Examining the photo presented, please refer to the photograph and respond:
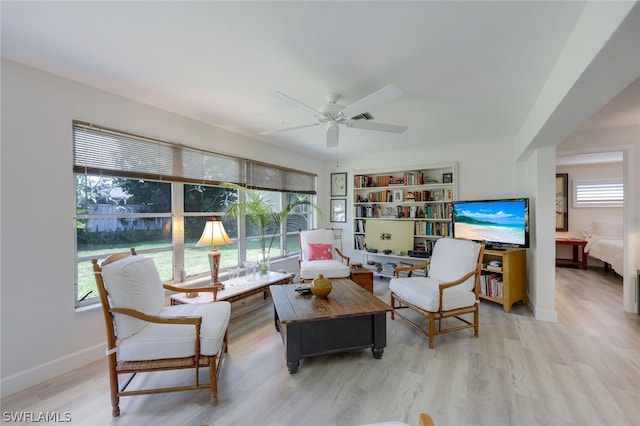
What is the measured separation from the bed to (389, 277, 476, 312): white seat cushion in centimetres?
367

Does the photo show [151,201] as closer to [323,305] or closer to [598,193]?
[323,305]

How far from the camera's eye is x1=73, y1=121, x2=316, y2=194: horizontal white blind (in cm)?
229

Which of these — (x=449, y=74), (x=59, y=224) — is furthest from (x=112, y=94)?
(x=449, y=74)

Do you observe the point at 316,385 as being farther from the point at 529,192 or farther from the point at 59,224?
the point at 529,192

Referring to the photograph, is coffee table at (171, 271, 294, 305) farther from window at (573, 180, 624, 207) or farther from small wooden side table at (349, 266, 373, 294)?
window at (573, 180, 624, 207)

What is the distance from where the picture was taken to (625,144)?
322 cm

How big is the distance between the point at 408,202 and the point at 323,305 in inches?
122

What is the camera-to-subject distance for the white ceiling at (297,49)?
4.68 ft

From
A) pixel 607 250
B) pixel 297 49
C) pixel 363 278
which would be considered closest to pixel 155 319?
pixel 297 49

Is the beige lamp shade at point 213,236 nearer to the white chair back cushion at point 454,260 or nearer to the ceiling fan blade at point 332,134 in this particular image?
the ceiling fan blade at point 332,134

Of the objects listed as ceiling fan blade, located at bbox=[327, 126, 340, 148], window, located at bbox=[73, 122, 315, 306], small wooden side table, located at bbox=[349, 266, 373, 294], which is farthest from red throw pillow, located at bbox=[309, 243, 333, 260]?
ceiling fan blade, located at bbox=[327, 126, 340, 148]

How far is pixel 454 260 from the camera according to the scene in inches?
117

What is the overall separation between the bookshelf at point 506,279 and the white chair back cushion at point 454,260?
72cm

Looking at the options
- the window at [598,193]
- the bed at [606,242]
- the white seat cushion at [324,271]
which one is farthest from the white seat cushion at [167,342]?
the window at [598,193]
